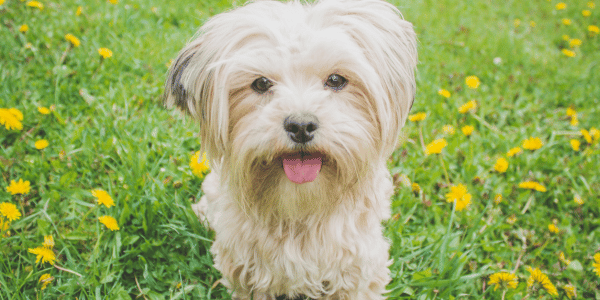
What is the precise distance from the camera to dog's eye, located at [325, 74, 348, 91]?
1.80 metres

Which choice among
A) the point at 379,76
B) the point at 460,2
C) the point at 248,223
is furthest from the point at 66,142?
the point at 460,2

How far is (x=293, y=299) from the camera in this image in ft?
7.92

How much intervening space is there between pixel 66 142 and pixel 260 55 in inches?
90.3

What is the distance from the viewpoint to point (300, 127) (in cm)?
156

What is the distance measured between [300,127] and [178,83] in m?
0.82

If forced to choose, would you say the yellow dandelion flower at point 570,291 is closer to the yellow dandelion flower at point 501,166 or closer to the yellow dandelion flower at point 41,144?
the yellow dandelion flower at point 501,166

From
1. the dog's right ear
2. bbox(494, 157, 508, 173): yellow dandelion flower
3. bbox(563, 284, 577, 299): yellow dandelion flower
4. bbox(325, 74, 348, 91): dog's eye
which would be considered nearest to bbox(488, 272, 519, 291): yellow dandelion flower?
bbox(563, 284, 577, 299): yellow dandelion flower

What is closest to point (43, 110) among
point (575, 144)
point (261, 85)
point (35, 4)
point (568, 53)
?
point (35, 4)

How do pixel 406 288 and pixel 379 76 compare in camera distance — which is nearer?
pixel 379 76

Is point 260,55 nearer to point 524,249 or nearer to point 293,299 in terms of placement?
point 293,299

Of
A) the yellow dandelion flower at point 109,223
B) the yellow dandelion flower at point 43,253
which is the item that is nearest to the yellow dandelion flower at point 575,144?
the yellow dandelion flower at point 109,223

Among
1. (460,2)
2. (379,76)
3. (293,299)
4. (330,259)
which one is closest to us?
(379,76)

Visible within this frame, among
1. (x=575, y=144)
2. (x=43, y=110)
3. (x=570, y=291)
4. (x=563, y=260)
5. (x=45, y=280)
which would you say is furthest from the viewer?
(x=575, y=144)

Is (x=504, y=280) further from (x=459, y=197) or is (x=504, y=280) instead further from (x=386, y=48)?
(x=386, y=48)
